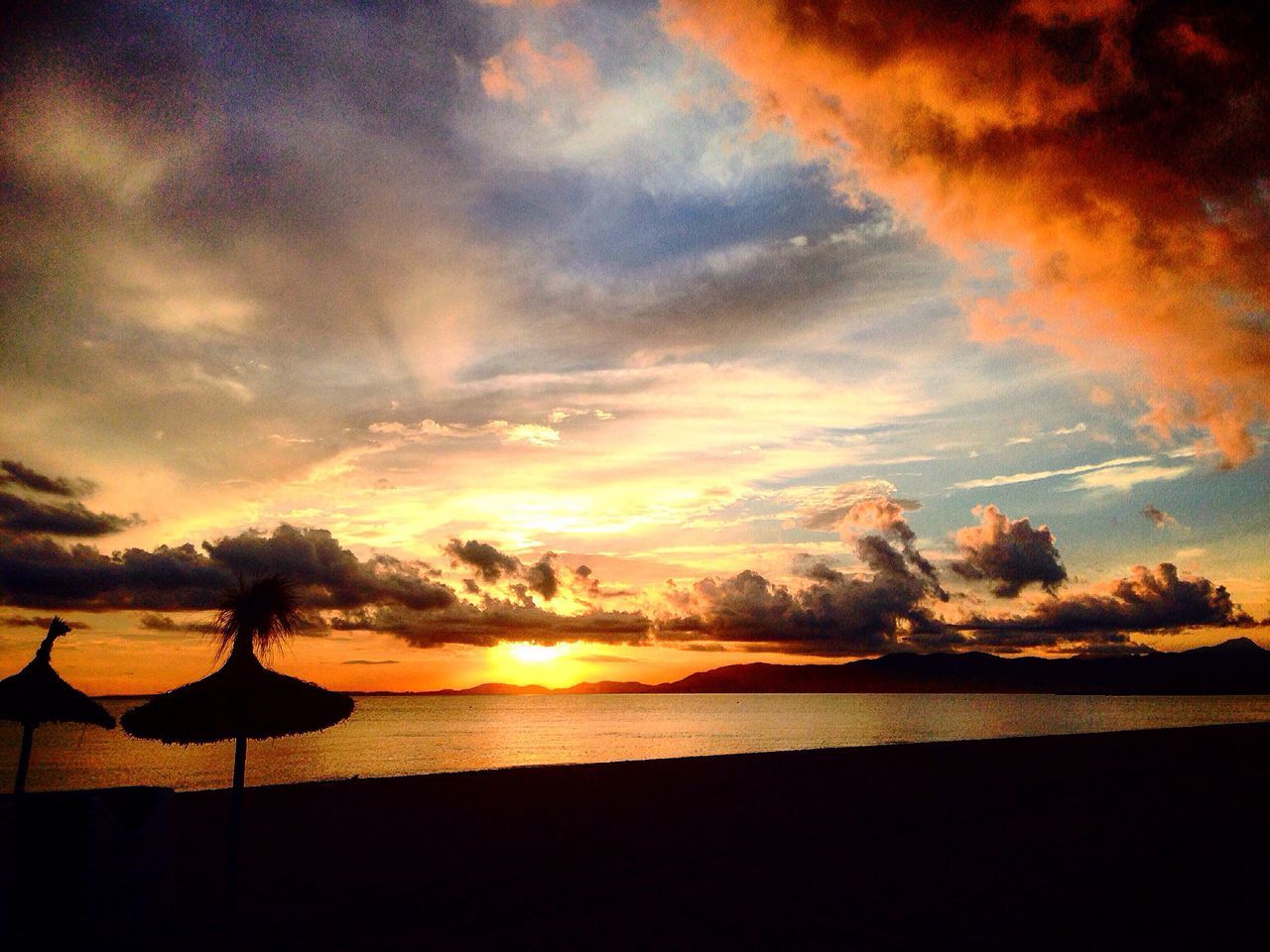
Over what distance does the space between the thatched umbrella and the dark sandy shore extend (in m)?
1.51

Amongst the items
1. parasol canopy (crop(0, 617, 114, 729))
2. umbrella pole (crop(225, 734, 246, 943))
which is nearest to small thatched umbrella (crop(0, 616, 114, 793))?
parasol canopy (crop(0, 617, 114, 729))

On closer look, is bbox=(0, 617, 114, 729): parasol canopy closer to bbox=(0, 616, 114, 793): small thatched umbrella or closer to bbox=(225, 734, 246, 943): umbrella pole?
bbox=(0, 616, 114, 793): small thatched umbrella

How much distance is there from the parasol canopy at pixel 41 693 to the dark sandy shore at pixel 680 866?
280 cm

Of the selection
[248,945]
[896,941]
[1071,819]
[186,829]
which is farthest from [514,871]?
[1071,819]

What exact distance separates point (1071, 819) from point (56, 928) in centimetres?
1478

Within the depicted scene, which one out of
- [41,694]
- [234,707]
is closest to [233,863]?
[234,707]

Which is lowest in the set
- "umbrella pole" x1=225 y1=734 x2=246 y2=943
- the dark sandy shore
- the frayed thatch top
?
the dark sandy shore

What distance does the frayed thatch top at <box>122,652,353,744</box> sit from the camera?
8438mm

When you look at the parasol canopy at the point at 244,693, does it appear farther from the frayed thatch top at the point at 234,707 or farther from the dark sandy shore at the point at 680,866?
the dark sandy shore at the point at 680,866

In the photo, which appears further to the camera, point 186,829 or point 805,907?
point 186,829

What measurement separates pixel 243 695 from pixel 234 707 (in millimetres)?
169

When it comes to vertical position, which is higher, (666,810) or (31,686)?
(31,686)

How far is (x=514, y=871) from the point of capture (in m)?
11.3

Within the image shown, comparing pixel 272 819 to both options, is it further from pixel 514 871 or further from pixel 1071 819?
pixel 1071 819
